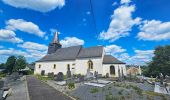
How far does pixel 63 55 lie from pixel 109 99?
28.2 m

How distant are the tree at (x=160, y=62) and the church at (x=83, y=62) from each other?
17171 mm

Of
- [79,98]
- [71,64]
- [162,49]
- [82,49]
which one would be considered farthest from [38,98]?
[162,49]

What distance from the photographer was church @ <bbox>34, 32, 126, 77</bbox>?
26328 mm

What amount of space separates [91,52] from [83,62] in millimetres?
3236

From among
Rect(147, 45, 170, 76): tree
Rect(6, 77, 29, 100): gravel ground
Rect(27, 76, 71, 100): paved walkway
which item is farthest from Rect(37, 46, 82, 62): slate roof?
Rect(147, 45, 170, 76): tree

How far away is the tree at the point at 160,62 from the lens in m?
35.3

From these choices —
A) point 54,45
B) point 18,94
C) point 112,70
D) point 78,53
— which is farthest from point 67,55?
point 18,94

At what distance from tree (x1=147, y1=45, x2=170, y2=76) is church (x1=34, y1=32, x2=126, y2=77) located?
17.2m

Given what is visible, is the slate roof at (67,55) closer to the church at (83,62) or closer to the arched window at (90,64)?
the church at (83,62)

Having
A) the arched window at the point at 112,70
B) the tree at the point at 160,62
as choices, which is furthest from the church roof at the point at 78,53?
the tree at the point at 160,62

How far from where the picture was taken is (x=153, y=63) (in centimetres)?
3888

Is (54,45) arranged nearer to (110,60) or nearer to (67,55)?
(67,55)

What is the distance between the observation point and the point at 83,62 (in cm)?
2945

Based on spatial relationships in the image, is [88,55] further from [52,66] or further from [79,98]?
[79,98]
